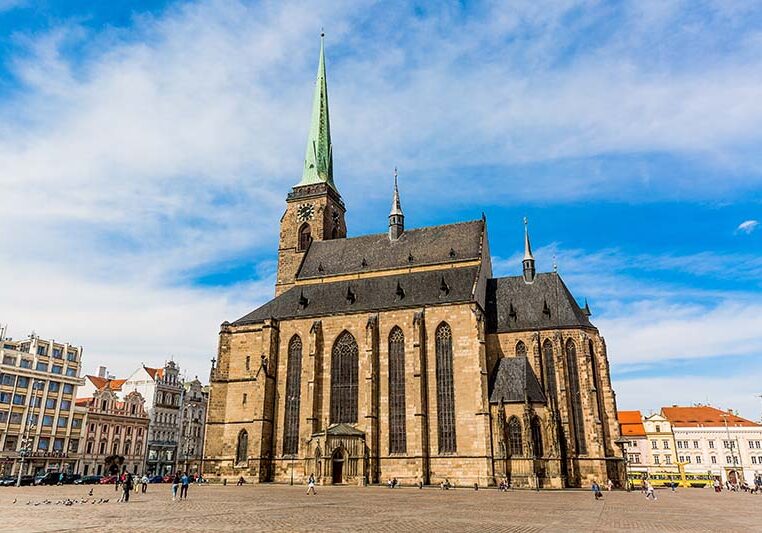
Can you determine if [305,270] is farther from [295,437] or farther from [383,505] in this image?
[383,505]

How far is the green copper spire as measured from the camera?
64062 mm

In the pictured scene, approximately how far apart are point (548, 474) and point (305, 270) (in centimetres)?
2905

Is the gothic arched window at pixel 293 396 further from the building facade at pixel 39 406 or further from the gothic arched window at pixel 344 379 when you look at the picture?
the building facade at pixel 39 406

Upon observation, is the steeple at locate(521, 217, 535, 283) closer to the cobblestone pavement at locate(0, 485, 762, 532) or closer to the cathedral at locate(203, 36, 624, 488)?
the cathedral at locate(203, 36, 624, 488)

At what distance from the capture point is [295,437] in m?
46.6

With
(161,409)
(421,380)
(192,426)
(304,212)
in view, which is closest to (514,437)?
(421,380)

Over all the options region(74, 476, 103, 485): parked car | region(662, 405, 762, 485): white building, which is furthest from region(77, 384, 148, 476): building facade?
region(662, 405, 762, 485): white building

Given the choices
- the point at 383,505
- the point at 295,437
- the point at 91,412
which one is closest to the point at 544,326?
the point at 295,437

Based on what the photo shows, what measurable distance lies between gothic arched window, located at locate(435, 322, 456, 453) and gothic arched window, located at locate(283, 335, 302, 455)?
38.4ft

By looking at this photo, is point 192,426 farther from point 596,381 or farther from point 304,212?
point 596,381

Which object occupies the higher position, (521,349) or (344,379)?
(521,349)

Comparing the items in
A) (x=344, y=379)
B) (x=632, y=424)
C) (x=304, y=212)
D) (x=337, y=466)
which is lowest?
(x=337, y=466)

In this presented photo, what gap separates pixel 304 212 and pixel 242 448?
2562 cm

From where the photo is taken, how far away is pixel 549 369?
45812mm
